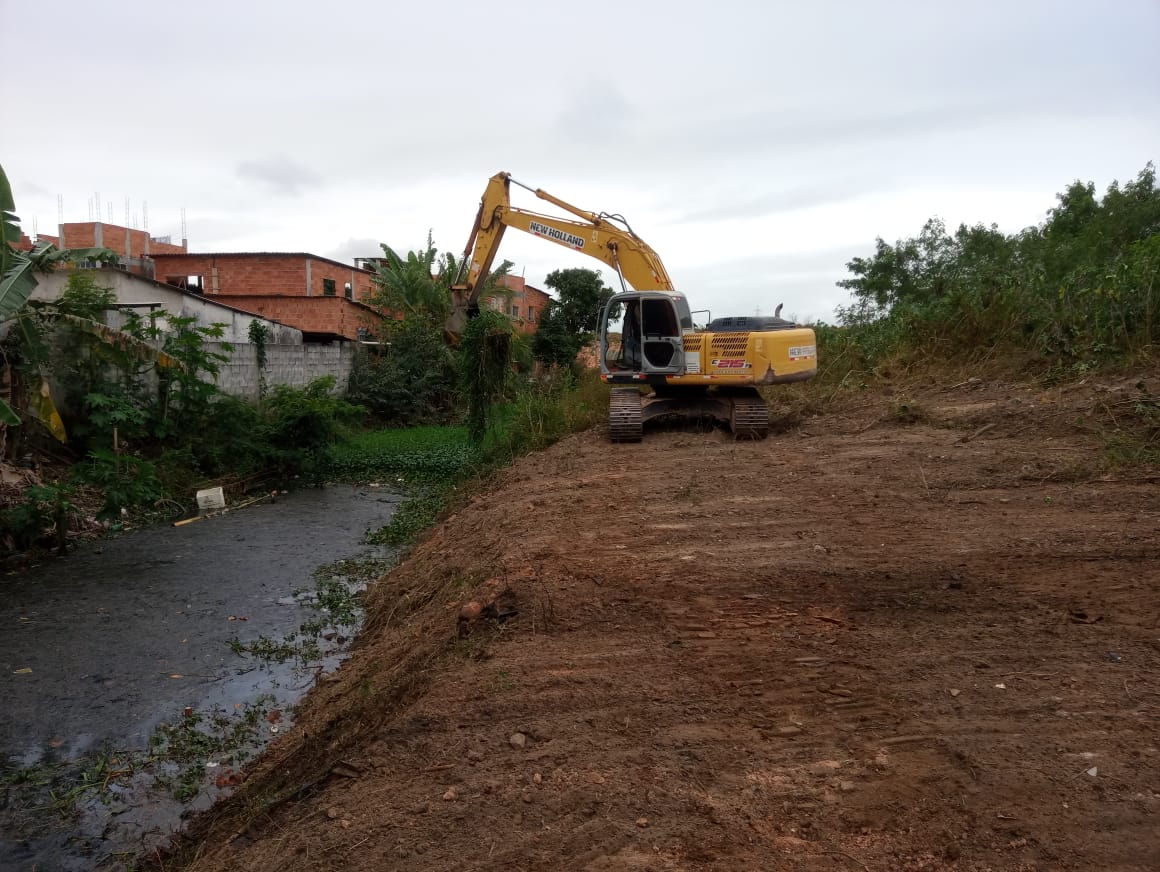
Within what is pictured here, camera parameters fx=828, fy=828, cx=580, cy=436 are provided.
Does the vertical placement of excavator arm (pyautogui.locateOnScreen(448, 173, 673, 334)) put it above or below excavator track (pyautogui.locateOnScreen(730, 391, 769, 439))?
above

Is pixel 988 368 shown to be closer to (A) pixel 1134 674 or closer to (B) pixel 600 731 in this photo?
(A) pixel 1134 674

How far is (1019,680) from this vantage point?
13.0ft

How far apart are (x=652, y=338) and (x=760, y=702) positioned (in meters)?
8.17

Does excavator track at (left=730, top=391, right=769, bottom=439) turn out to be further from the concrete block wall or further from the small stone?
the concrete block wall

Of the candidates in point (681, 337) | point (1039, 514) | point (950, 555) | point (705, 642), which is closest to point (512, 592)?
point (705, 642)

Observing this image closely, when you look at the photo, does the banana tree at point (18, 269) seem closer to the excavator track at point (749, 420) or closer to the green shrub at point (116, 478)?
the green shrub at point (116, 478)

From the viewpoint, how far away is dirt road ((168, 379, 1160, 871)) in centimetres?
307

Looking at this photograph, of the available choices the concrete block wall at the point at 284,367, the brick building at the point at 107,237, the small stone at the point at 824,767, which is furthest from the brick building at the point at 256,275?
the small stone at the point at 824,767

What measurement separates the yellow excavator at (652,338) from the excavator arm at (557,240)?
0.05ft

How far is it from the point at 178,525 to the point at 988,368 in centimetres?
1266

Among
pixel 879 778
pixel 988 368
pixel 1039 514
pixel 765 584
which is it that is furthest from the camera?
pixel 988 368

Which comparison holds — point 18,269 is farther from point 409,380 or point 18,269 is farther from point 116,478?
point 409,380

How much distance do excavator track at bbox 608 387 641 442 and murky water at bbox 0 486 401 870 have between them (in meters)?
3.71

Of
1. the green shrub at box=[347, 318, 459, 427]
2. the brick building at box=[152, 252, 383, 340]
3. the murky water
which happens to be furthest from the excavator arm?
the brick building at box=[152, 252, 383, 340]
